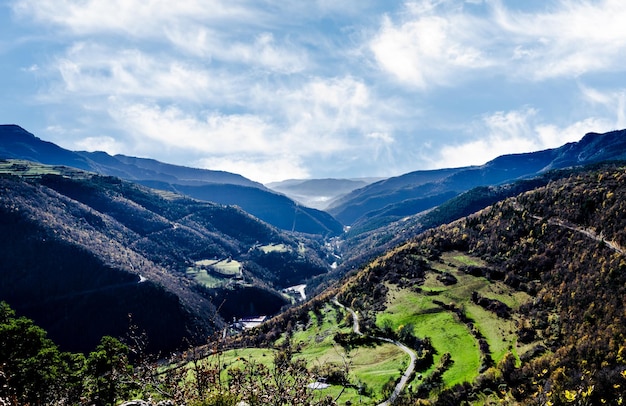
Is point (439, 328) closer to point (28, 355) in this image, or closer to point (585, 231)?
point (585, 231)

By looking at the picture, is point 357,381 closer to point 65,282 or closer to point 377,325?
point 377,325

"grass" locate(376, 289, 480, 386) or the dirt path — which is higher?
the dirt path

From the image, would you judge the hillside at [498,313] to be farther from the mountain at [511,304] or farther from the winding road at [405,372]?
the winding road at [405,372]

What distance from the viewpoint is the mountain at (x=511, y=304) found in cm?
4519

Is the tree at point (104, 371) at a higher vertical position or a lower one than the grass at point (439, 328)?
higher

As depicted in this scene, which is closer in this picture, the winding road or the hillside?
the hillside

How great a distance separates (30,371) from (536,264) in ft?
291

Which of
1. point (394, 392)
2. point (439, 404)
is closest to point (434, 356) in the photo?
point (394, 392)

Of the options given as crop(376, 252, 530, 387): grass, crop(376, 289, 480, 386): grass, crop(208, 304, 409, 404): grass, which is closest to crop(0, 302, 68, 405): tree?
crop(208, 304, 409, 404): grass

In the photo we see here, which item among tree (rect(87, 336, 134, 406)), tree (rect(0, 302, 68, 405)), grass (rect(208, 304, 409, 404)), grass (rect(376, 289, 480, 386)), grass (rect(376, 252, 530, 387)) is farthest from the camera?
grass (rect(376, 252, 530, 387))

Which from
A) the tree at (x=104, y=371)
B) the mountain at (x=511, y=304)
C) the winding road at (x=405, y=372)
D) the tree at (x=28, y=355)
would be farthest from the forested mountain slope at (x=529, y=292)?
the tree at (x=28, y=355)

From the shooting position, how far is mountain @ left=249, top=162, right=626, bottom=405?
45188 millimetres

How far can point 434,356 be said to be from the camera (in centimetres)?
6206

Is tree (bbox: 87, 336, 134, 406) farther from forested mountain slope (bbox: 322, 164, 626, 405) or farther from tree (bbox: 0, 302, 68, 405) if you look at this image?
forested mountain slope (bbox: 322, 164, 626, 405)
